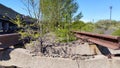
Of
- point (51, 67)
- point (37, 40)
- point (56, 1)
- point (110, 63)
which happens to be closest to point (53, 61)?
point (51, 67)

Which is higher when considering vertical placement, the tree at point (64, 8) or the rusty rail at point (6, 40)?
the tree at point (64, 8)

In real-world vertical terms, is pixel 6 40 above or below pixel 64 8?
below

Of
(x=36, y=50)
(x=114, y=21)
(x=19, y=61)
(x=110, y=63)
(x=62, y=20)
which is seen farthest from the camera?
(x=114, y=21)

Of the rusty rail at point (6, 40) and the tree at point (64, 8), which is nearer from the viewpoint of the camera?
the rusty rail at point (6, 40)

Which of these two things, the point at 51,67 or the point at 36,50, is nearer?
the point at 51,67

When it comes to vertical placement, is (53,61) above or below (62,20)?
below

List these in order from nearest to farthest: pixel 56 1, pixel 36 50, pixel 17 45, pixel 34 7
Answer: pixel 36 50, pixel 34 7, pixel 17 45, pixel 56 1

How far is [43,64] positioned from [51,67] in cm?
25

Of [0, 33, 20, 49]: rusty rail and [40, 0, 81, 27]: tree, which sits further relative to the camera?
[40, 0, 81, 27]: tree

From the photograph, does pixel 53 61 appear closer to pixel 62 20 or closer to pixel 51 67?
pixel 51 67

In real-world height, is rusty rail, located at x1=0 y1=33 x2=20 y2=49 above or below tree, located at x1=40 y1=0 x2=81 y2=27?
below

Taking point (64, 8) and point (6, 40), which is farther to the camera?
point (64, 8)

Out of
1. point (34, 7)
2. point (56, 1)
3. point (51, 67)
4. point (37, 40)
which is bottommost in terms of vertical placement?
point (51, 67)

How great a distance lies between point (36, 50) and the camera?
6.84 m
